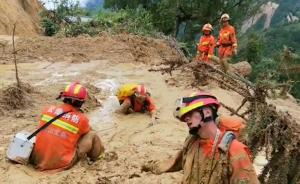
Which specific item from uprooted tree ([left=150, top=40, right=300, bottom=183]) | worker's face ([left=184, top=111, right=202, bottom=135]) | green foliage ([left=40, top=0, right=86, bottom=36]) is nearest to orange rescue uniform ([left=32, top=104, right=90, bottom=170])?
uprooted tree ([left=150, top=40, right=300, bottom=183])

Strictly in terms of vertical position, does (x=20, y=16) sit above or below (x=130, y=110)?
above

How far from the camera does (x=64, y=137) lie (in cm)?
648

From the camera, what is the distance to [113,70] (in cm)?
1389

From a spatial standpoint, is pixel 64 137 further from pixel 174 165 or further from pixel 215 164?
pixel 215 164

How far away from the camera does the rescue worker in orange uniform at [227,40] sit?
44.3 feet

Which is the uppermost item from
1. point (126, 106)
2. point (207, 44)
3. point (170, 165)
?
point (207, 44)

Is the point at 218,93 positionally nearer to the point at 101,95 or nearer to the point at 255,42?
the point at 101,95

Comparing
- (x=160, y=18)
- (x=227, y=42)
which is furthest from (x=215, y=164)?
(x=160, y=18)

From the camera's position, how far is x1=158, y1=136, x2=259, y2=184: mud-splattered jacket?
3914mm

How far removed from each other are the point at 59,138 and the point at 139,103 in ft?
10.6

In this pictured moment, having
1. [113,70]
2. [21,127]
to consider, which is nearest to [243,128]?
[21,127]

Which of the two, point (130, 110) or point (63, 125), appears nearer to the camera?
point (63, 125)

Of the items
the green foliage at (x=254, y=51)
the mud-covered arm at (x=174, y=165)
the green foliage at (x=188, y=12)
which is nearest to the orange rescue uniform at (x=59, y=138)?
the mud-covered arm at (x=174, y=165)

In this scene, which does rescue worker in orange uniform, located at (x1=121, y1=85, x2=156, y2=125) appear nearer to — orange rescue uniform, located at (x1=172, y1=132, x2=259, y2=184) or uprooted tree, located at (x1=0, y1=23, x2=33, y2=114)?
uprooted tree, located at (x1=0, y1=23, x2=33, y2=114)
